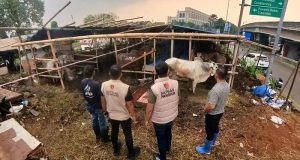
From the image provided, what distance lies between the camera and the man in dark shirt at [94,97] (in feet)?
14.8

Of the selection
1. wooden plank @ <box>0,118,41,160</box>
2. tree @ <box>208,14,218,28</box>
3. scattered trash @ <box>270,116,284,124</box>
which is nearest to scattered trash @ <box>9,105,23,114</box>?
wooden plank @ <box>0,118,41,160</box>

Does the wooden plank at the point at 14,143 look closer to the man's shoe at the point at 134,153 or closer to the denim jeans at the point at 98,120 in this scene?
the denim jeans at the point at 98,120

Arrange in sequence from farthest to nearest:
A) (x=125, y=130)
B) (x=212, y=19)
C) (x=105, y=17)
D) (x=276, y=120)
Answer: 1. (x=212, y=19)
2. (x=105, y=17)
3. (x=276, y=120)
4. (x=125, y=130)

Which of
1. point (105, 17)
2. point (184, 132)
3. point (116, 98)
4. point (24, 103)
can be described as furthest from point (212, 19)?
point (116, 98)

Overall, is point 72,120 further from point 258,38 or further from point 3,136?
point 258,38

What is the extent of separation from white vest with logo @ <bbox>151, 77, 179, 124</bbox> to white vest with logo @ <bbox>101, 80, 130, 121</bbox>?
570 millimetres

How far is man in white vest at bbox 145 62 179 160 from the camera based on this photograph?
3822mm

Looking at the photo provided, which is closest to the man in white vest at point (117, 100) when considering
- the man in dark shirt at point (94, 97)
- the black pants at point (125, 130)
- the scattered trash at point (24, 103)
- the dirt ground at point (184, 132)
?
the black pants at point (125, 130)

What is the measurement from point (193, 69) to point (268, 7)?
3.96 m

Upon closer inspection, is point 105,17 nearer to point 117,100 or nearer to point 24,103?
point 24,103

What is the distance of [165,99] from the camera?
3920mm

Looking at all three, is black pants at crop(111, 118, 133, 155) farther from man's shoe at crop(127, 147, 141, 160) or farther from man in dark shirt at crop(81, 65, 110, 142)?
man in dark shirt at crop(81, 65, 110, 142)

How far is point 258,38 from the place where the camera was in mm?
55094

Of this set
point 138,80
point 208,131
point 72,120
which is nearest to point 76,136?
point 72,120
